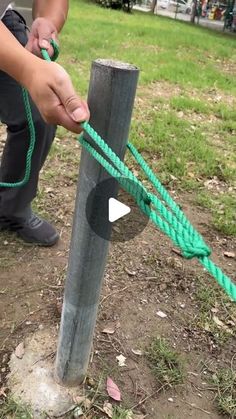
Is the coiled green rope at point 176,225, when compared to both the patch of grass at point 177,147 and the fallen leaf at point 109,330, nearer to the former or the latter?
the fallen leaf at point 109,330

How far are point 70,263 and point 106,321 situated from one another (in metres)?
0.62

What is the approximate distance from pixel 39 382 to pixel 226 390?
2.30ft

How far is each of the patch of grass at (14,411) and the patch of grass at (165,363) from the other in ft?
1.63

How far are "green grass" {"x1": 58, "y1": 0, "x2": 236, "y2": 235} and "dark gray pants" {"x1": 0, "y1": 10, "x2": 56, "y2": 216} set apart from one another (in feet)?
3.53

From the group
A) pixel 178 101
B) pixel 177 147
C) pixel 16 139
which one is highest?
pixel 16 139

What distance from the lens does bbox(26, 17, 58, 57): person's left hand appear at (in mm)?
1544

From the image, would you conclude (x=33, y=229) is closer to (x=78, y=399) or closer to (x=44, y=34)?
(x=78, y=399)

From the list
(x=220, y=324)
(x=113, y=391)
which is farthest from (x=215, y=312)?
(x=113, y=391)

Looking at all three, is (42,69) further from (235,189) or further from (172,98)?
(172,98)

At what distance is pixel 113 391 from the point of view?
5.63 feet

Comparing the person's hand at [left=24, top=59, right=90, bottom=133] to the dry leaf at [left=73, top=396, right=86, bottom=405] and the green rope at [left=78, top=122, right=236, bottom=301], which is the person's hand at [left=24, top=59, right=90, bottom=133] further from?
the dry leaf at [left=73, top=396, right=86, bottom=405]

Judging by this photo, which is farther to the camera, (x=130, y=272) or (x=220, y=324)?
(x=130, y=272)

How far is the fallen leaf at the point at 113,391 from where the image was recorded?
66.9 inches

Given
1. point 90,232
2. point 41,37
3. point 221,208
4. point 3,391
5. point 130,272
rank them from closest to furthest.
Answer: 1. point 90,232
2. point 41,37
3. point 3,391
4. point 130,272
5. point 221,208
